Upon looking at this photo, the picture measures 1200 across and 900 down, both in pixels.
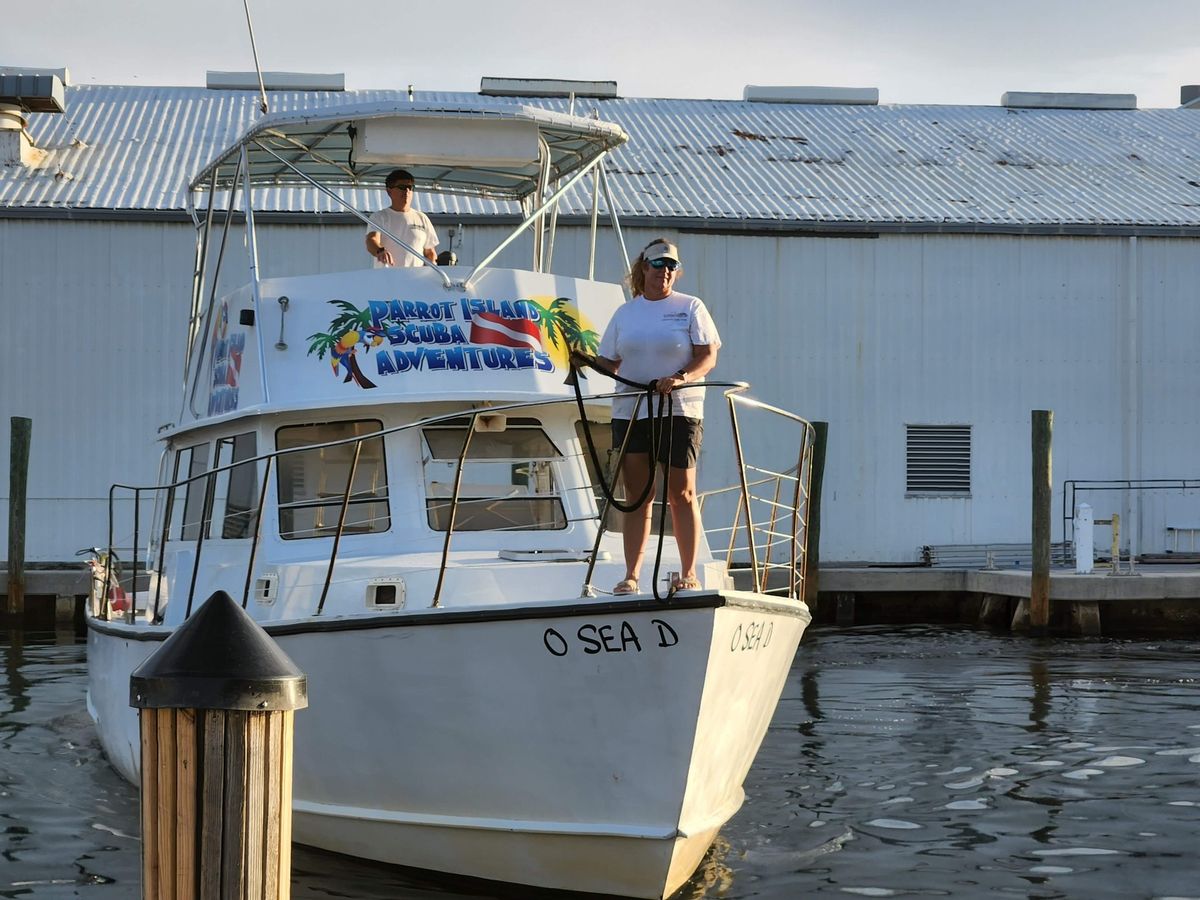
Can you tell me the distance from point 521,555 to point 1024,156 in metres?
22.0

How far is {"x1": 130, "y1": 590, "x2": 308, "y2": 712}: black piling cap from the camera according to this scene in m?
4.66

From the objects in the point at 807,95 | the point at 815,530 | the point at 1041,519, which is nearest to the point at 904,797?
the point at 1041,519

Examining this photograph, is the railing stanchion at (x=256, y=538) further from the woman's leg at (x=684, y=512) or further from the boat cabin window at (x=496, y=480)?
the woman's leg at (x=684, y=512)

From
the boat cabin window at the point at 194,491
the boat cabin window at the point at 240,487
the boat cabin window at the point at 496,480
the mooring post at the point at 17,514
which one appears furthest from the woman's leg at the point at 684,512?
the mooring post at the point at 17,514

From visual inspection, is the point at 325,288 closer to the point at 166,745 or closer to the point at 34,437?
the point at 166,745

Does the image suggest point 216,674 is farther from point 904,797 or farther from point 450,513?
point 904,797

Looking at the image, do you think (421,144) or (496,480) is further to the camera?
(421,144)

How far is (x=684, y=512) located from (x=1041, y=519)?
1316cm

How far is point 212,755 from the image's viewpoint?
15.4 ft

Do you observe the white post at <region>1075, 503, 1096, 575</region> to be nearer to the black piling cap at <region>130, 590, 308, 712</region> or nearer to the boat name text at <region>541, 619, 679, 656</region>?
the boat name text at <region>541, 619, 679, 656</region>

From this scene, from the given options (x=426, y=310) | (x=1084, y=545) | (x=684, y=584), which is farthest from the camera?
A: (x=1084, y=545)

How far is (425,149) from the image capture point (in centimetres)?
1009

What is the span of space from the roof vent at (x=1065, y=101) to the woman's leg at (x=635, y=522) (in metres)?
A: 27.1

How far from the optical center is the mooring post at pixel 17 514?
20.1 metres
